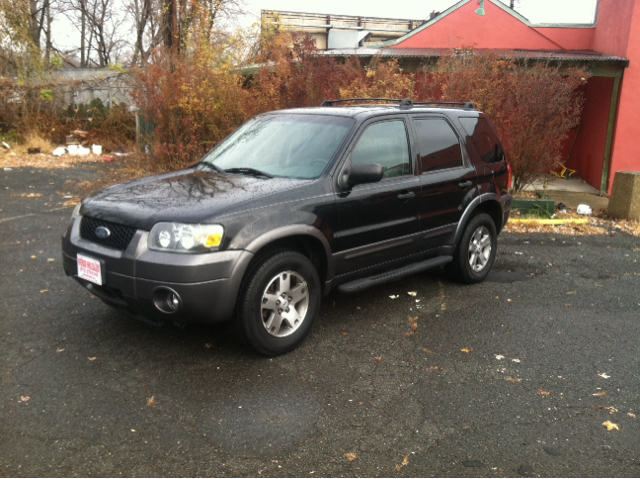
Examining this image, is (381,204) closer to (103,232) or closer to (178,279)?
(178,279)

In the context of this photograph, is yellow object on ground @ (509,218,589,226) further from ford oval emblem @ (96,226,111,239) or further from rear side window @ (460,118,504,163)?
ford oval emblem @ (96,226,111,239)

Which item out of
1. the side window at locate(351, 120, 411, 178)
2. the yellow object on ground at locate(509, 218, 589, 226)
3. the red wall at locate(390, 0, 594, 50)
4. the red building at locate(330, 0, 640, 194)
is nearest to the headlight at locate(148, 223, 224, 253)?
the side window at locate(351, 120, 411, 178)

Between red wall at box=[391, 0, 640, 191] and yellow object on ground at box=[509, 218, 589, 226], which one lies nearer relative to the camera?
yellow object on ground at box=[509, 218, 589, 226]

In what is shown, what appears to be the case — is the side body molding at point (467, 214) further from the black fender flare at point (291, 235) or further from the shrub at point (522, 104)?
the shrub at point (522, 104)

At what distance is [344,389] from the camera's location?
390 cm

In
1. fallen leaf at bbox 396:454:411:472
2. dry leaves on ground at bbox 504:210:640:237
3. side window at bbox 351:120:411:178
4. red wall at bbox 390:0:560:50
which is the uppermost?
red wall at bbox 390:0:560:50

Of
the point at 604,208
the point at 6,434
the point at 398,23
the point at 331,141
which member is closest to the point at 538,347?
the point at 331,141

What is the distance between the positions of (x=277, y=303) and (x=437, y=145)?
7.85 ft

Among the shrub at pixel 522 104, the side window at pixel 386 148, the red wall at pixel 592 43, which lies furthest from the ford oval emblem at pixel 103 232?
the red wall at pixel 592 43

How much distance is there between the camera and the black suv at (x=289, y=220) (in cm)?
391

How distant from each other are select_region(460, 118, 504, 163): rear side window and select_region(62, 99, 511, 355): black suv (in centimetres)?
2

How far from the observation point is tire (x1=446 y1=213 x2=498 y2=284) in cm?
602

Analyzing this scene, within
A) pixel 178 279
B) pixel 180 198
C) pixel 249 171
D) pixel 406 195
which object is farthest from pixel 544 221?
pixel 178 279

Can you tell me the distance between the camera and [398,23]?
44.7 metres
